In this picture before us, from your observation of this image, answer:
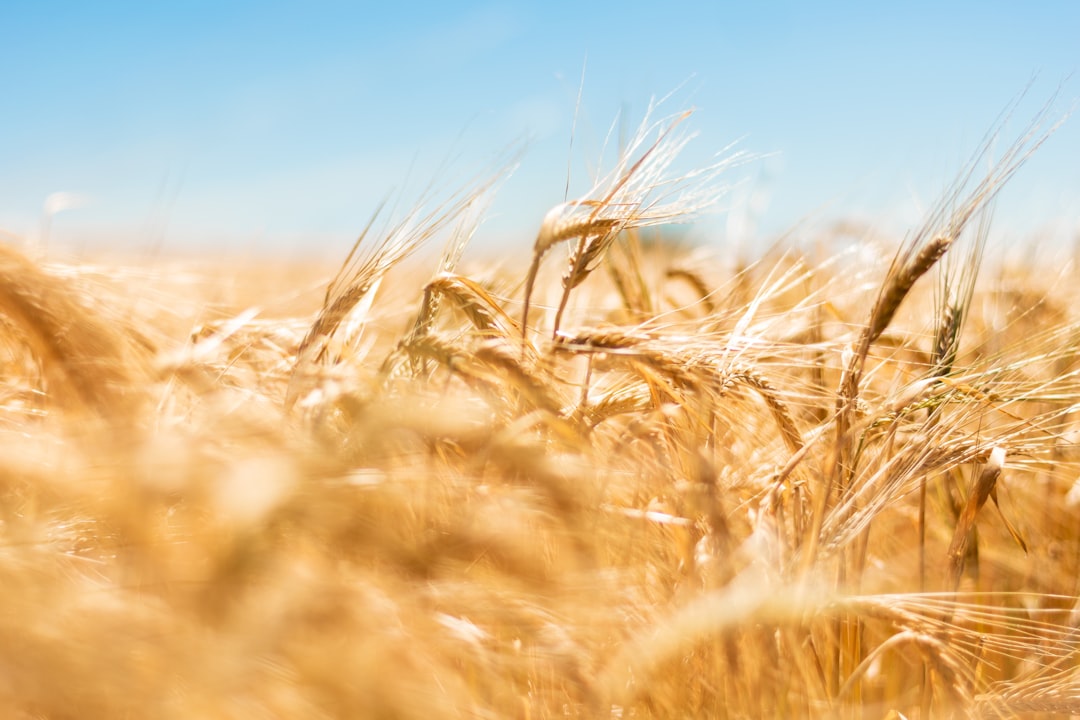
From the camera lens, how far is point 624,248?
4.66 feet

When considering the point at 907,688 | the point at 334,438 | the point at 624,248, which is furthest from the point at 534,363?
the point at 907,688

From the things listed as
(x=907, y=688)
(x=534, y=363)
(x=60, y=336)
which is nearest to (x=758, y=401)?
(x=534, y=363)

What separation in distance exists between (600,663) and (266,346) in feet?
2.46

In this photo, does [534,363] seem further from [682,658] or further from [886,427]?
[886,427]

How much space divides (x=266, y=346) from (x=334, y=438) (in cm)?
45

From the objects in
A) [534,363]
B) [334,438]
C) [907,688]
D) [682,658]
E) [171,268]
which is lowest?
[907,688]

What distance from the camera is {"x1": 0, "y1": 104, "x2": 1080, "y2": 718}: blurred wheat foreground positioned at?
486 mm

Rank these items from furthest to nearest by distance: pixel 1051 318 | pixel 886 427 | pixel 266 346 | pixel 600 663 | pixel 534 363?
pixel 1051 318 → pixel 266 346 → pixel 886 427 → pixel 534 363 → pixel 600 663

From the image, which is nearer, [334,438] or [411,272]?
[334,438]

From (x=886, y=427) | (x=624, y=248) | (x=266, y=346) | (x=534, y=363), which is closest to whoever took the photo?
(x=534, y=363)

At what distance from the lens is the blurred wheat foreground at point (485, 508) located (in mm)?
486

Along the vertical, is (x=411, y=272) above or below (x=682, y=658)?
above

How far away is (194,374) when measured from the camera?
0.85 m

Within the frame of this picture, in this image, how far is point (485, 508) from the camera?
0.62 m
